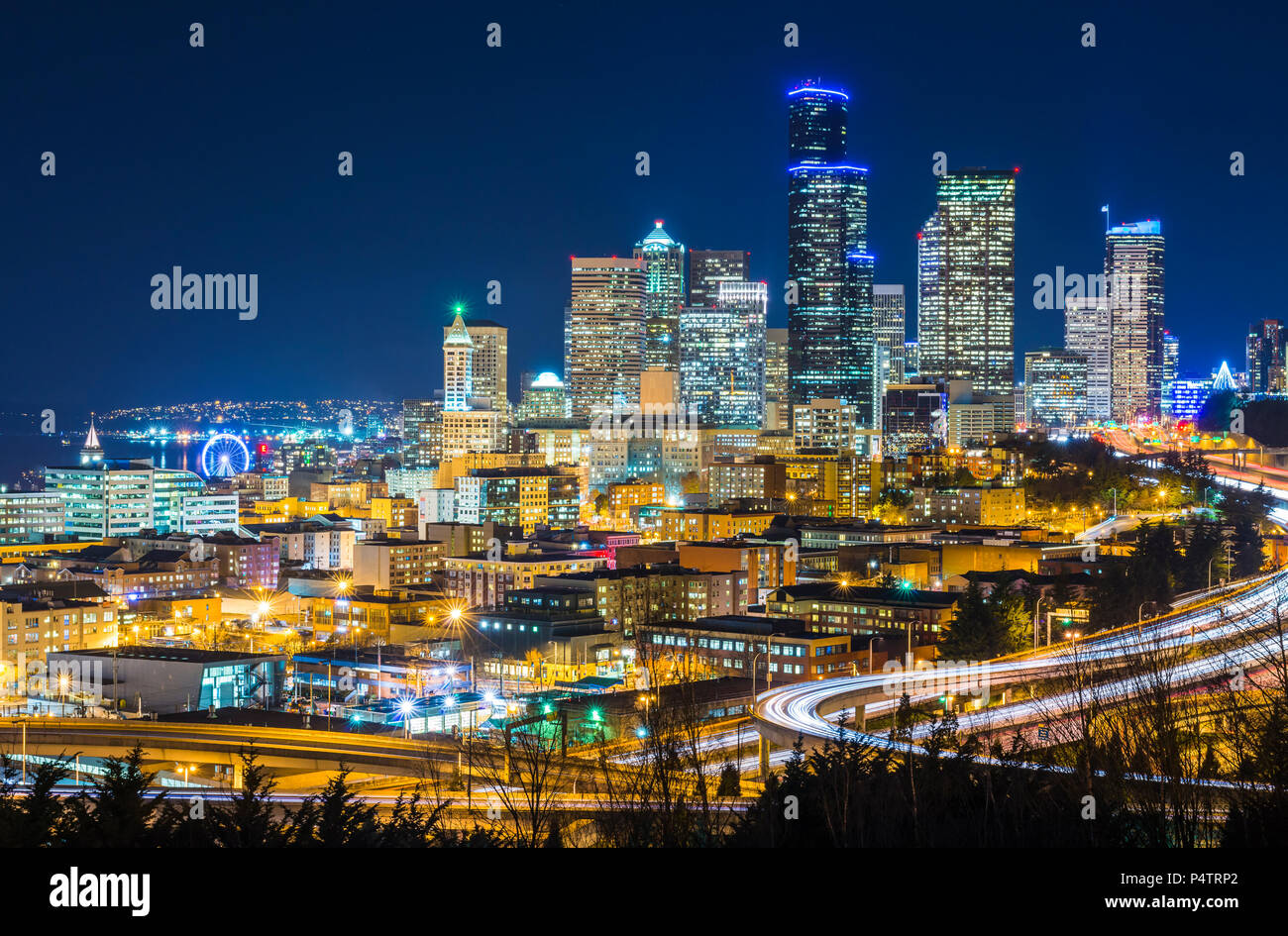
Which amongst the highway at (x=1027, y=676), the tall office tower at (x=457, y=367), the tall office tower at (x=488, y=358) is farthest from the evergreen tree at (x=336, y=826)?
the tall office tower at (x=488, y=358)

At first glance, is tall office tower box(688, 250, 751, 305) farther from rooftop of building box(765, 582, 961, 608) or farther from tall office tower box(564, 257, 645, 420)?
rooftop of building box(765, 582, 961, 608)

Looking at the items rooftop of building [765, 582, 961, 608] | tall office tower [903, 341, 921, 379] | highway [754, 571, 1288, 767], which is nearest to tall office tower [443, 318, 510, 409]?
tall office tower [903, 341, 921, 379]

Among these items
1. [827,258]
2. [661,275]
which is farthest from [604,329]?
[827,258]

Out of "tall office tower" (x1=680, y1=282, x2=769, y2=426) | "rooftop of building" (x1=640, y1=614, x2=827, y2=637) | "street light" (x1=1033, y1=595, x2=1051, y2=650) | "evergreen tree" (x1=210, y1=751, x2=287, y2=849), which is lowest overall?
"rooftop of building" (x1=640, y1=614, x2=827, y2=637)

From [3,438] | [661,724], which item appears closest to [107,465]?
[661,724]

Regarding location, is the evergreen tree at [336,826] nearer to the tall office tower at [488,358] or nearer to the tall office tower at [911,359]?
the tall office tower at [488,358]
